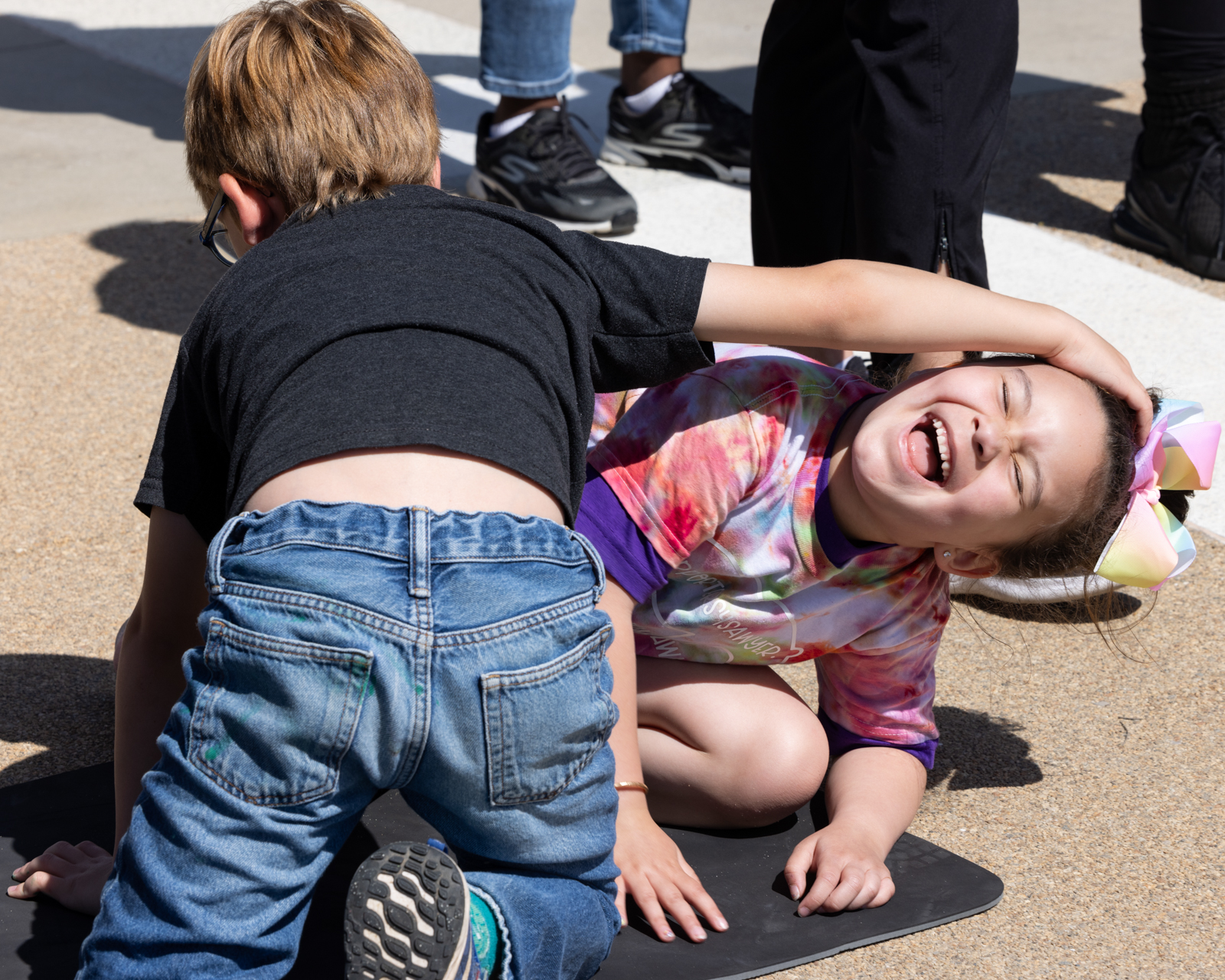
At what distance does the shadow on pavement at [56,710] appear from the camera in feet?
6.01

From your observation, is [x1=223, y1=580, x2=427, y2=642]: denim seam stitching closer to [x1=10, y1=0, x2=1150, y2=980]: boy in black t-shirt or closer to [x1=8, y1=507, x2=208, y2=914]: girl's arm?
[x1=10, y1=0, x2=1150, y2=980]: boy in black t-shirt

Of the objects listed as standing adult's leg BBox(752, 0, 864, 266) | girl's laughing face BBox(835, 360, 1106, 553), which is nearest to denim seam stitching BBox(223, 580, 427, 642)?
girl's laughing face BBox(835, 360, 1106, 553)

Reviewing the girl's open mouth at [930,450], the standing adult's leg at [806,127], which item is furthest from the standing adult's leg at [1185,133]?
the girl's open mouth at [930,450]

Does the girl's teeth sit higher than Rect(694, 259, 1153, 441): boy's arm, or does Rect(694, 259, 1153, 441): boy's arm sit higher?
Rect(694, 259, 1153, 441): boy's arm

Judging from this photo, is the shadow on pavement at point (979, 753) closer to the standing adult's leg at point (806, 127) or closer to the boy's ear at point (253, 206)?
the standing adult's leg at point (806, 127)

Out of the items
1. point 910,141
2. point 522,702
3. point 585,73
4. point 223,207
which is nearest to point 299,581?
point 522,702

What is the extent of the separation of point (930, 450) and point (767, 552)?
25 cm

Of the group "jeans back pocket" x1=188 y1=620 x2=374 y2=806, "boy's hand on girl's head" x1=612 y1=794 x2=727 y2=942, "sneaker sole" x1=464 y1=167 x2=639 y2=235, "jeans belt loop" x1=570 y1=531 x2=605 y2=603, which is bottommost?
"boy's hand on girl's head" x1=612 y1=794 x2=727 y2=942

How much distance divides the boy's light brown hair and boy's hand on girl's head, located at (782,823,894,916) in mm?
990

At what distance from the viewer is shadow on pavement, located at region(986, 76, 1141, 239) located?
13.1ft

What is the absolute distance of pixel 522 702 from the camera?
1.22 m

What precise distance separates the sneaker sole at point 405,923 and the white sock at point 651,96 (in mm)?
3317

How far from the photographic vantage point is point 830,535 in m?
1.68

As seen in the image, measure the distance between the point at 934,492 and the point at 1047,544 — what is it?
0.64 feet
